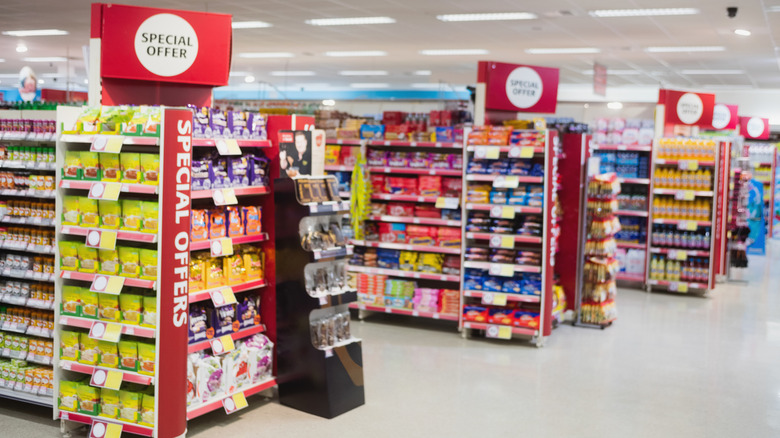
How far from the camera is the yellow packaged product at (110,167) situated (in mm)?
4578

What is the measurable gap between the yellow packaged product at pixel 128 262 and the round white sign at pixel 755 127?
17.2m

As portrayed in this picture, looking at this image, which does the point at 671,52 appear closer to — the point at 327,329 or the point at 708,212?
the point at 708,212

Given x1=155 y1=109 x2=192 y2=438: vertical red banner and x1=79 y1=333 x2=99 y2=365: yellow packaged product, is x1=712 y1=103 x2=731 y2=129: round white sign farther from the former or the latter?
x1=79 y1=333 x2=99 y2=365: yellow packaged product

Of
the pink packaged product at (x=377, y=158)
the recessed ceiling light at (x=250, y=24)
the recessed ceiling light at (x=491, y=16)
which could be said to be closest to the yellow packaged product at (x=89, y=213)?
the pink packaged product at (x=377, y=158)

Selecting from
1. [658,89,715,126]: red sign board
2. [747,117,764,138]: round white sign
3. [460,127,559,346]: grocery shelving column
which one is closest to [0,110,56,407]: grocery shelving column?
[460,127,559,346]: grocery shelving column

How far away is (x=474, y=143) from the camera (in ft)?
24.7

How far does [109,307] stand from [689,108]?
30.8 ft

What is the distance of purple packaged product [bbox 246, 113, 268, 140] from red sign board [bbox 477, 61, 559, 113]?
3.02 m

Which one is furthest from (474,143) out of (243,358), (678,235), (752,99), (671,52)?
(752,99)

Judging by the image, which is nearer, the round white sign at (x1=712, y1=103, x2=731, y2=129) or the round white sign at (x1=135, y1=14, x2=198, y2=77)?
the round white sign at (x1=135, y1=14, x2=198, y2=77)

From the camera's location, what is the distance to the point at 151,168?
4.44 metres

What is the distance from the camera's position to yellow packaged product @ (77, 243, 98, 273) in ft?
15.4

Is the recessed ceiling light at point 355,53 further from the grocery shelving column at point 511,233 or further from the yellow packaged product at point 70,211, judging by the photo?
the yellow packaged product at point 70,211

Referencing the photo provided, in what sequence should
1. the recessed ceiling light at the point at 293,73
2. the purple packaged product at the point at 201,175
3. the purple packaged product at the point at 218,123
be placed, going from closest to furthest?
the purple packaged product at the point at 201,175, the purple packaged product at the point at 218,123, the recessed ceiling light at the point at 293,73
